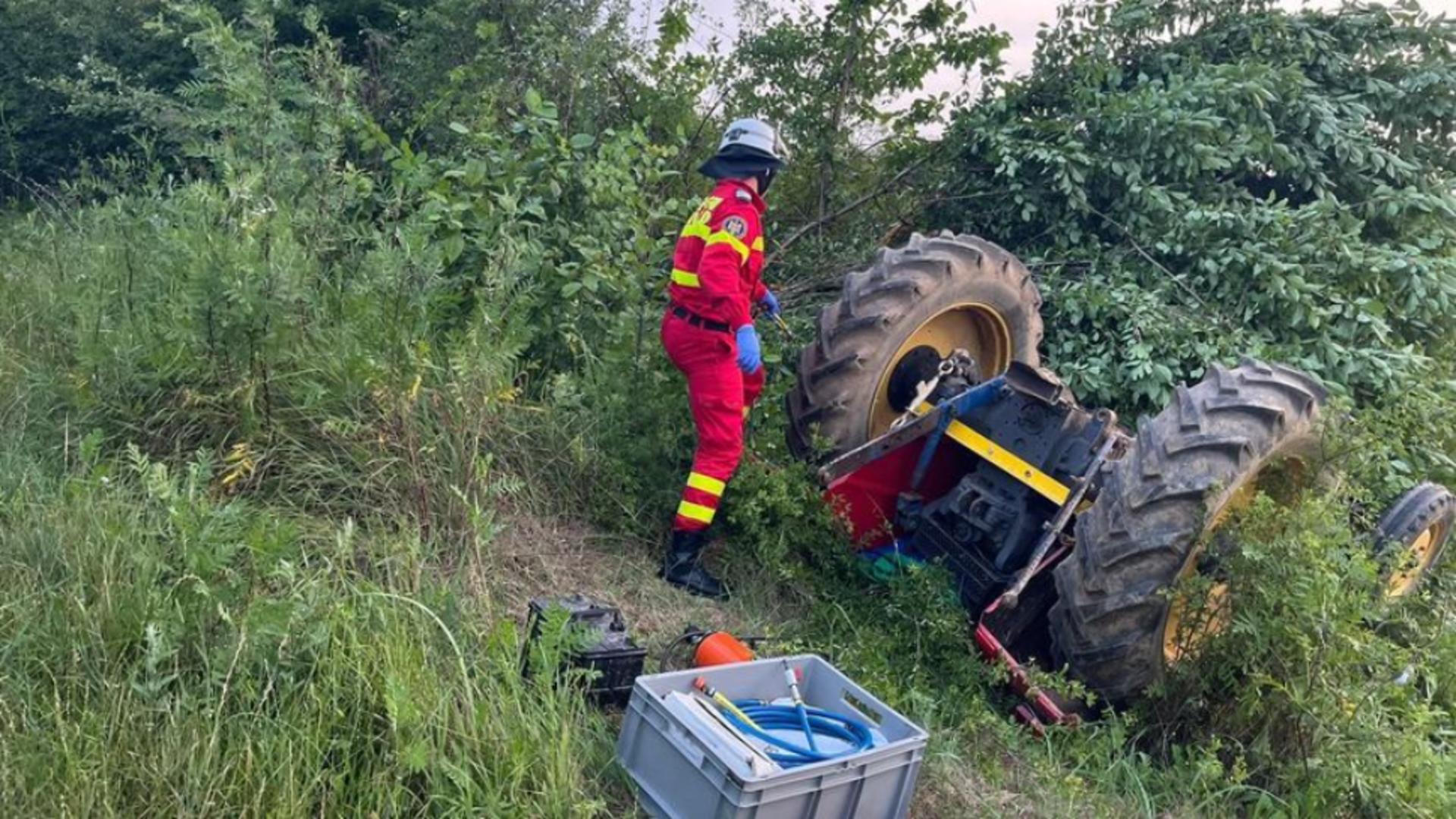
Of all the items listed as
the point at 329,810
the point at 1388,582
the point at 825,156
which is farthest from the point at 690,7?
the point at 329,810

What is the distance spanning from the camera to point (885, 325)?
182 inches

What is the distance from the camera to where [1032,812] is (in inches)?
133

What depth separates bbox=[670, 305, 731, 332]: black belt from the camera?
14.6ft

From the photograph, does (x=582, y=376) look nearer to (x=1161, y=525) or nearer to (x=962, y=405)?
(x=962, y=405)

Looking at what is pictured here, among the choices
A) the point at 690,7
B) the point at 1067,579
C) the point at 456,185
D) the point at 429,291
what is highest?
the point at 690,7

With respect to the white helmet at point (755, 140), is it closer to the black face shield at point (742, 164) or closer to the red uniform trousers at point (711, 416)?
the black face shield at point (742, 164)

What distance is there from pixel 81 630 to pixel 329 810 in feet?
2.71

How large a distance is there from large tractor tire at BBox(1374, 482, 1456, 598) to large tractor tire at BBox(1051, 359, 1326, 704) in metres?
0.65

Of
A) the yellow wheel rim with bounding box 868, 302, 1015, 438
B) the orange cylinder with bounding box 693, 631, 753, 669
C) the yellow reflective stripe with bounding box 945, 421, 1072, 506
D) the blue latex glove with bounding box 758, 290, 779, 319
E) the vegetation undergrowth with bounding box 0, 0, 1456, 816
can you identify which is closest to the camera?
the vegetation undergrowth with bounding box 0, 0, 1456, 816

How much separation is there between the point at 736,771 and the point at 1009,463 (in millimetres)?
1993

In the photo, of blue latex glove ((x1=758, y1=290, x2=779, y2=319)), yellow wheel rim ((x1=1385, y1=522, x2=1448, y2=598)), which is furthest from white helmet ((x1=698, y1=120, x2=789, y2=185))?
yellow wheel rim ((x1=1385, y1=522, x2=1448, y2=598))

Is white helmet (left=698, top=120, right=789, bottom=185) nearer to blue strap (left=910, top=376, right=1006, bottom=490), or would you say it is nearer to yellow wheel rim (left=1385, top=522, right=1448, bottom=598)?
blue strap (left=910, top=376, right=1006, bottom=490)

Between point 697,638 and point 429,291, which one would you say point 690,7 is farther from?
point 697,638

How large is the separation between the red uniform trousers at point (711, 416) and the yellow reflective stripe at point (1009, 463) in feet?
2.71
